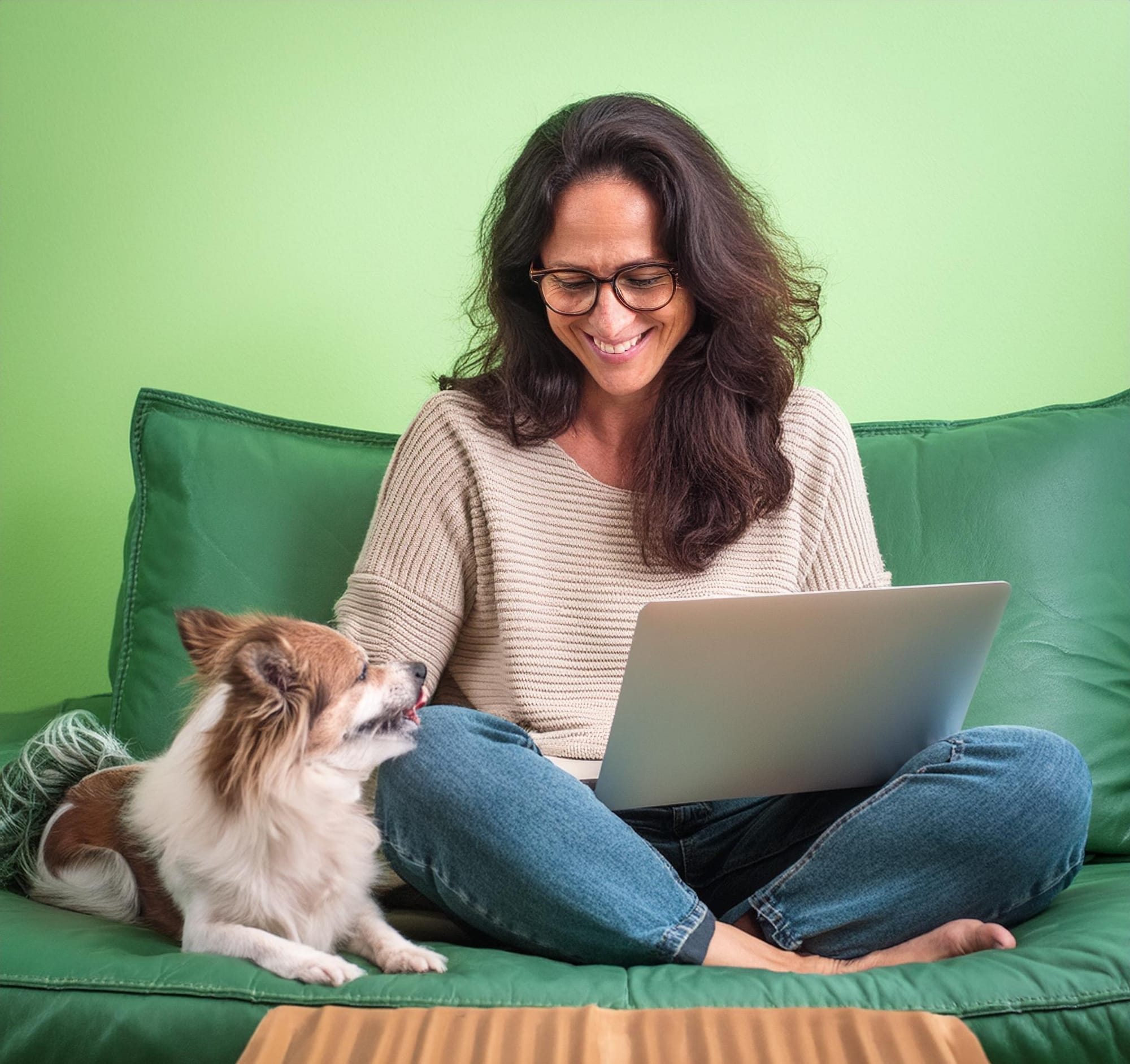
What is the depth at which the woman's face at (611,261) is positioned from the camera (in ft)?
5.67

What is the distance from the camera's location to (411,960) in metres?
1.30

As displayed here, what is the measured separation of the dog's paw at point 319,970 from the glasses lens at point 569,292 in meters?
0.98

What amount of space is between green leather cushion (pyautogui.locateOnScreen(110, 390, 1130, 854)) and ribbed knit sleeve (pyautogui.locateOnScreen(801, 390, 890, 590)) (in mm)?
125

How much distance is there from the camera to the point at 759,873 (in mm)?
1614

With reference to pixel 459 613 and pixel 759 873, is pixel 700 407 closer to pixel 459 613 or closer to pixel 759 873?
pixel 459 613

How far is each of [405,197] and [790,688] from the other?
1.44 m

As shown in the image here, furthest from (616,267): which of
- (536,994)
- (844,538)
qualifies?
(536,994)

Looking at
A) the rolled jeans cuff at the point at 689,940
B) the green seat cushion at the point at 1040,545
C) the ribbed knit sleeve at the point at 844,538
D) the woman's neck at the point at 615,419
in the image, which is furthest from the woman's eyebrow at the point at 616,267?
the rolled jeans cuff at the point at 689,940

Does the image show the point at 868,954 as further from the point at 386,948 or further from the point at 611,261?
the point at 611,261

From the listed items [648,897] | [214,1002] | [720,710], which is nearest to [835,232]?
[720,710]

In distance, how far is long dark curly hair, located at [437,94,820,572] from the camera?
1757mm

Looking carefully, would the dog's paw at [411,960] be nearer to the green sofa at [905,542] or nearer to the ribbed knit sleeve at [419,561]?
the green sofa at [905,542]

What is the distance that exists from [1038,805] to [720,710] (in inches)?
15.5

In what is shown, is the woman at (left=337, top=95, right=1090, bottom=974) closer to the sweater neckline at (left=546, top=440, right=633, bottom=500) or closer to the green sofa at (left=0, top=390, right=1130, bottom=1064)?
the sweater neckline at (left=546, top=440, right=633, bottom=500)
